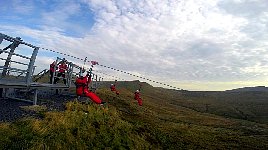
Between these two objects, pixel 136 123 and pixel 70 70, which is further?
pixel 70 70

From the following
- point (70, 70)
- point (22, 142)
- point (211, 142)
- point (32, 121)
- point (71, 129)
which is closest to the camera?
point (22, 142)

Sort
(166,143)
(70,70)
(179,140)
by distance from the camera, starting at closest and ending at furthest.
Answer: (166,143)
(179,140)
(70,70)

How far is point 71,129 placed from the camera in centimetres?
1180

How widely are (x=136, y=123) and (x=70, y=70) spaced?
27.1 ft

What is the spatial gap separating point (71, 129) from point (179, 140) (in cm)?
794

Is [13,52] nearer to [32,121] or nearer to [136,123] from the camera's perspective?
[32,121]

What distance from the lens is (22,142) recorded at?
31.2ft

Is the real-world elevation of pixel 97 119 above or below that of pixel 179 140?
above

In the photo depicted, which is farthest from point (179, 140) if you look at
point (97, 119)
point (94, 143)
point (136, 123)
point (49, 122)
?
point (49, 122)

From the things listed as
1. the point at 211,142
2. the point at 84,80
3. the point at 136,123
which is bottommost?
the point at 211,142

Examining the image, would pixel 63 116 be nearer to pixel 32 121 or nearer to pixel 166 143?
pixel 32 121

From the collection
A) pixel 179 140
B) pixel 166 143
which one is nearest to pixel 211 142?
pixel 179 140

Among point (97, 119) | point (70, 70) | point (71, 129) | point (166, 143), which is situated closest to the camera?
point (71, 129)

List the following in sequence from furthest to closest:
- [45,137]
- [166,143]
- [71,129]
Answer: [166,143] < [71,129] < [45,137]
